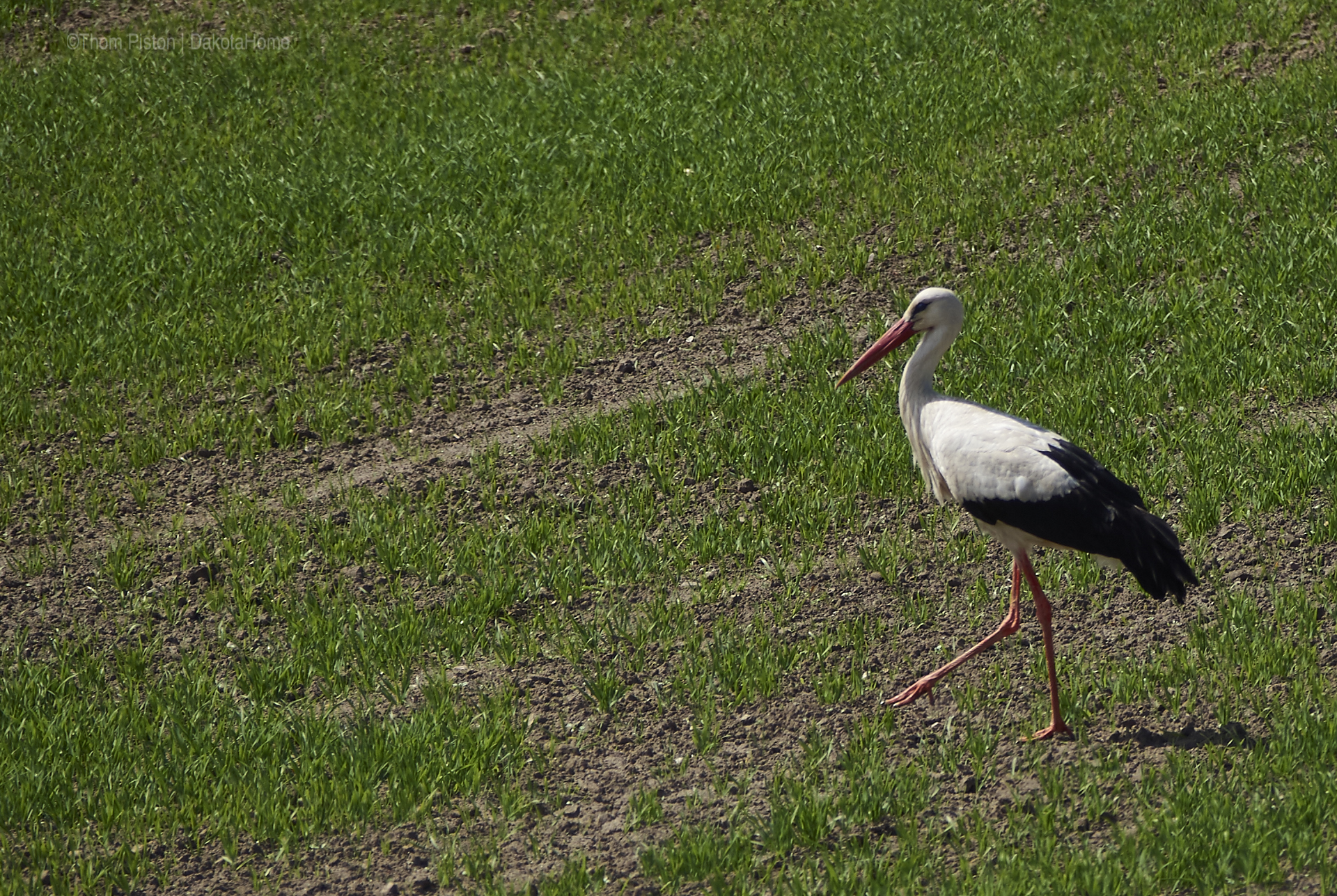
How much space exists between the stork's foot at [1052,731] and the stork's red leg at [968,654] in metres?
0.43

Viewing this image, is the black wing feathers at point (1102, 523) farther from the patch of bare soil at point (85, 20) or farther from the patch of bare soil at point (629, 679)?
the patch of bare soil at point (85, 20)

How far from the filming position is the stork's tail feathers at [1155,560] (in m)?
4.72

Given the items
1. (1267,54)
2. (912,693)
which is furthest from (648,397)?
(1267,54)

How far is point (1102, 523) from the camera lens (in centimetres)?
483

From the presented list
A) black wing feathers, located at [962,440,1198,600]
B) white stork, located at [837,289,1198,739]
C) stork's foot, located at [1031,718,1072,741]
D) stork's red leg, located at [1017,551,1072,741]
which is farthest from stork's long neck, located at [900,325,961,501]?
stork's foot, located at [1031,718,1072,741]

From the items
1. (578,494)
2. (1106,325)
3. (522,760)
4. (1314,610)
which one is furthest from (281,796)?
(1106,325)

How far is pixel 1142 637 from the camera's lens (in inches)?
215

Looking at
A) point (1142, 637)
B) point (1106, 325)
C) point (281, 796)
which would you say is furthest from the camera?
point (1106, 325)

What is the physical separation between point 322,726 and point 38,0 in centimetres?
1286

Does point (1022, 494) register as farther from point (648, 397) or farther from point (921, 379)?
point (648, 397)

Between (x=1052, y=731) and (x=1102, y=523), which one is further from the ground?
(x=1102, y=523)

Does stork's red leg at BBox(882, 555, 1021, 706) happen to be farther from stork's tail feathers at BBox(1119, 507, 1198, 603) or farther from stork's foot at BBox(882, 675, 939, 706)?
stork's tail feathers at BBox(1119, 507, 1198, 603)

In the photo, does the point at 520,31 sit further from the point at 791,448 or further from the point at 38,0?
the point at 791,448

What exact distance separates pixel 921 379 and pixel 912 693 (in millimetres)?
1405
